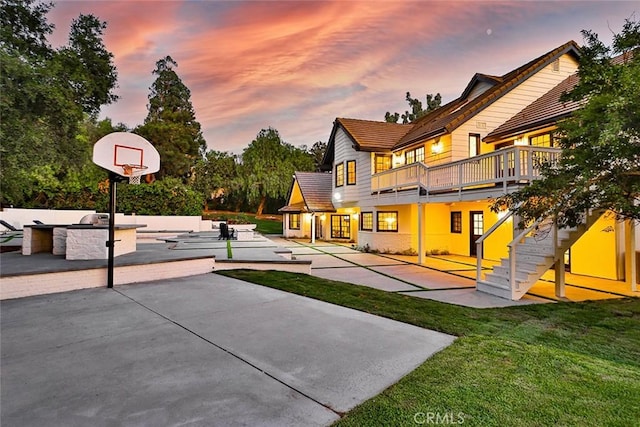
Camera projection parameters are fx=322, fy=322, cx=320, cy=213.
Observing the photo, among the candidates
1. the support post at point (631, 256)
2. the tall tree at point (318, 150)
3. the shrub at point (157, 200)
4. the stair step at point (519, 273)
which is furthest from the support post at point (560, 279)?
the tall tree at point (318, 150)

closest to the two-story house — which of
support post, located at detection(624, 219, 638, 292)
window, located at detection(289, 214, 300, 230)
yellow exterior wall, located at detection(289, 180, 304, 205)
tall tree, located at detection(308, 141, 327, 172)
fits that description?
support post, located at detection(624, 219, 638, 292)

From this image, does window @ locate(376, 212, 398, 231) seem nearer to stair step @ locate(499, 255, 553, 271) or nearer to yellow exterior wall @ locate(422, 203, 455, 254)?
yellow exterior wall @ locate(422, 203, 455, 254)

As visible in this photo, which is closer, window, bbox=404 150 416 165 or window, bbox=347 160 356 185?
window, bbox=404 150 416 165

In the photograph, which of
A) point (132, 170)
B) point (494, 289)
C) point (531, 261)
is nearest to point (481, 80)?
point (531, 261)

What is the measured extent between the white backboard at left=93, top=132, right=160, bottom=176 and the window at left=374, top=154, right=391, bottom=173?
38.9ft

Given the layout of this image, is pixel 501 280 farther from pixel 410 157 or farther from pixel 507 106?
pixel 410 157

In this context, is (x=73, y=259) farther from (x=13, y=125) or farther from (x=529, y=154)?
(x=529, y=154)

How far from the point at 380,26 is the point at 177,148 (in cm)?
2617

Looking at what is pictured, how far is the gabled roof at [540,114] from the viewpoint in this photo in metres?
10.1

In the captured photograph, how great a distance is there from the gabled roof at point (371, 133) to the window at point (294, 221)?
8621 mm

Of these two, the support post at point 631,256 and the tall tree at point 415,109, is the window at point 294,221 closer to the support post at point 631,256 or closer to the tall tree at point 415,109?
the tall tree at point 415,109

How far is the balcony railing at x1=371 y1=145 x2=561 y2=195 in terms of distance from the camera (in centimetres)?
850

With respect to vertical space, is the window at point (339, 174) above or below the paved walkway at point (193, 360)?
above

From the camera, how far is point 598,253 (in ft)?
32.2
